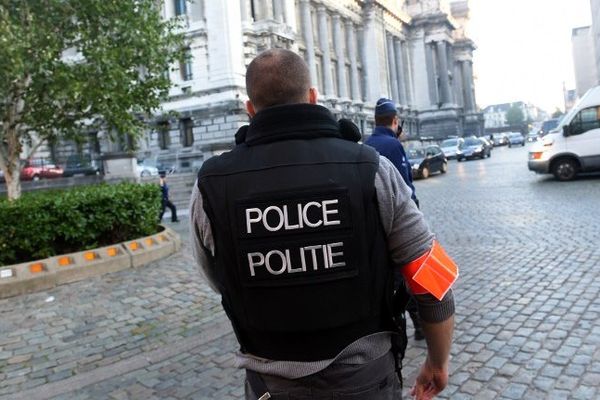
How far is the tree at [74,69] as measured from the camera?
32.7ft

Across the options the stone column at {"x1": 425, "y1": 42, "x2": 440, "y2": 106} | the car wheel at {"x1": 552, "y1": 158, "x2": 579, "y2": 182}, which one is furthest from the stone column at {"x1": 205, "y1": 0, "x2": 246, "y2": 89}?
the stone column at {"x1": 425, "y1": 42, "x2": 440, "y2": 106}

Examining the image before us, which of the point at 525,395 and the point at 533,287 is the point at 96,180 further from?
the point at 525,395

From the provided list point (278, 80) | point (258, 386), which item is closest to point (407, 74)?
point (278, 80)

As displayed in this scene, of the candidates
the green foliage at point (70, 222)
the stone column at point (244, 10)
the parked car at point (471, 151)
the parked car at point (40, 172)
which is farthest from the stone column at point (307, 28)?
the green foliage at point (70, 222)

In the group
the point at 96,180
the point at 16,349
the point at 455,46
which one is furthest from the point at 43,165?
the point at 455,46

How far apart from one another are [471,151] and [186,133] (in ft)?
63.6

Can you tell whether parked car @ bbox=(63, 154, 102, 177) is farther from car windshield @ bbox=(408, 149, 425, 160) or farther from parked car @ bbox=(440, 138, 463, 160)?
parked car @ bbox=(440, 138, 463, 160)

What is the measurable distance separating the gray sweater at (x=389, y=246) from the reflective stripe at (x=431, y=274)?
0.08 feet

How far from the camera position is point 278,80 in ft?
5.89

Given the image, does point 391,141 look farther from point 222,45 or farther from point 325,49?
point 325,49

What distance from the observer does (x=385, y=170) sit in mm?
1741

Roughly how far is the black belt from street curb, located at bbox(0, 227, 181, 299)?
649cm

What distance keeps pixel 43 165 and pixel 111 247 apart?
28.3 m

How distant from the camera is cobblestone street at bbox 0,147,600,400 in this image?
4051mm
